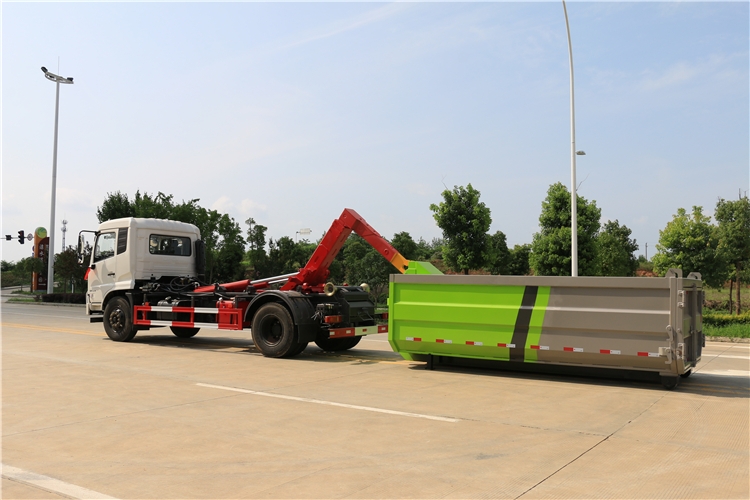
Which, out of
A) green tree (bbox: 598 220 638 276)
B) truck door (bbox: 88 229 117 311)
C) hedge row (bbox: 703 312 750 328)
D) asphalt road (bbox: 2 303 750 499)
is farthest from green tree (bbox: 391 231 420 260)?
asphalt road (bbox: 2 303 750 499)

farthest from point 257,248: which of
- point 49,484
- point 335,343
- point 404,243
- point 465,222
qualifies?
point 49,484

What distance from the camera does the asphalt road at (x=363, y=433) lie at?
5.16 metres

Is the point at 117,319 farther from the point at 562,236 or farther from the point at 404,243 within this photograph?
the point at 404,243

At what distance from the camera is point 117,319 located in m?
16.1

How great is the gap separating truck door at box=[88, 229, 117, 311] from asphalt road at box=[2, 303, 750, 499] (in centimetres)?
449

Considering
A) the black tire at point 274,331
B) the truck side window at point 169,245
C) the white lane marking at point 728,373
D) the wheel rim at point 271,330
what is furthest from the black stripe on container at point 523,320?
the truck side window at point 169,245

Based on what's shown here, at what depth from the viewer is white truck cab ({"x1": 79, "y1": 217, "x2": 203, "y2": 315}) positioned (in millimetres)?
15633

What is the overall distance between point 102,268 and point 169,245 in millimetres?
1858

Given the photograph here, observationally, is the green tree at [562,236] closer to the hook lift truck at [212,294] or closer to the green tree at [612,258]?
the green tree at [612,258]

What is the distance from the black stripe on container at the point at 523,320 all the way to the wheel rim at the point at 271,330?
17.4 feet

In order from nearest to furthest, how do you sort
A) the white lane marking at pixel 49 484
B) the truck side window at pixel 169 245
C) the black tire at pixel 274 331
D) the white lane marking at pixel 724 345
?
the white lane marking at pixel 49 484 → the black tire at pixel 274 331 → the truck side window at pixel 169 245 → the white lane marking at pixel 724 345

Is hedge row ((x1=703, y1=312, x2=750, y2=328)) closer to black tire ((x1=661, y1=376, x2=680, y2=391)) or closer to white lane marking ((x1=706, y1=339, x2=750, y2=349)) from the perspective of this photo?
white lane marking ((x1=706, y1=339, x2=750, y2=349))

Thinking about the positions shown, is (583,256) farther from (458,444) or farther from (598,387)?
(458,444)

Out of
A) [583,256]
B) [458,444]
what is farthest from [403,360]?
[583,256]
